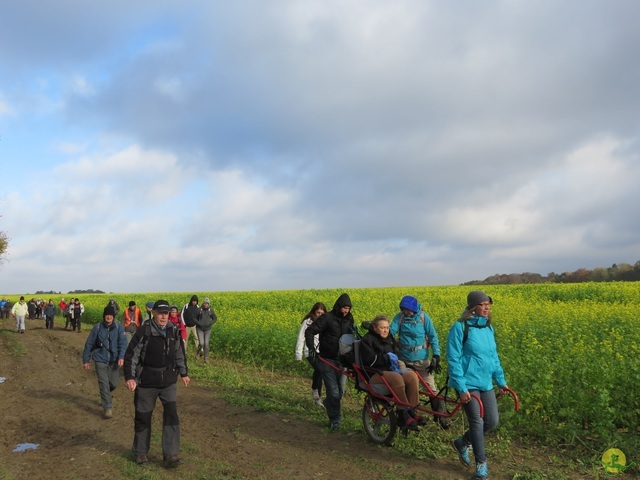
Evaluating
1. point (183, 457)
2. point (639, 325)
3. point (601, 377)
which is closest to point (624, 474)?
point (601, 377)

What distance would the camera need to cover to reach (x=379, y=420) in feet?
25.5

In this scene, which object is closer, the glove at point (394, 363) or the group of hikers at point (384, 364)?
the group of hikers at point (384, 364)

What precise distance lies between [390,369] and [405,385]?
35 cm

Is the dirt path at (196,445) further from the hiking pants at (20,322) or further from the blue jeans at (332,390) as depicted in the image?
the hiking pants at (20,322)

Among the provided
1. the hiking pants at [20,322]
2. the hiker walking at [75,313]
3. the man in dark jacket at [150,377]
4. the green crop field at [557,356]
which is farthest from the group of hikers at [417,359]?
the hiker walking at [75,313]

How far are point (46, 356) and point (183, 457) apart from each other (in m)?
A: 15.2

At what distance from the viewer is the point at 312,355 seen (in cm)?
953

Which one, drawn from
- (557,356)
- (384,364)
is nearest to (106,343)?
(384,364)

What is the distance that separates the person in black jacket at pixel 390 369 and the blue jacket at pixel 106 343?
18.5 feet

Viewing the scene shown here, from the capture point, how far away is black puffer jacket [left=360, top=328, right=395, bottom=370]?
773 cm

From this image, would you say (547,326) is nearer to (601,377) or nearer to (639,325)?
(639,325)

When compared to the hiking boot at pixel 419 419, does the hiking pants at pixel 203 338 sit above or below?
above

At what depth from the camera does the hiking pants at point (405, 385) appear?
7262 millimetres

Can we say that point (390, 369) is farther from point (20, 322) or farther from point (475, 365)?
point (20, 322)
